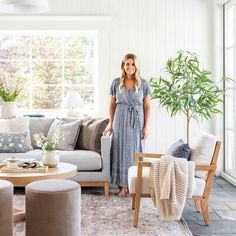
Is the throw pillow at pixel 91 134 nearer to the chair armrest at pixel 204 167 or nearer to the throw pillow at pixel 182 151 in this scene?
the throw pillow at pixel 182 151

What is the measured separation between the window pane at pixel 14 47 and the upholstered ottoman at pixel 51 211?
132 inches

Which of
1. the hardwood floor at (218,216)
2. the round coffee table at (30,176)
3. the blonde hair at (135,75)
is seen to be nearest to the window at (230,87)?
the hardwood floor at (218,216)

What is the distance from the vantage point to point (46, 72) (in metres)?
5.50

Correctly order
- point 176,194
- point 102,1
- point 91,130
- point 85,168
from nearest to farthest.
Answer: point 176,194 → point 85,168 → point 91,130 → point 102,1

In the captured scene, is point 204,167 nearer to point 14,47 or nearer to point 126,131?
point 126,131

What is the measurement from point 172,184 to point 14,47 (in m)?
3.62

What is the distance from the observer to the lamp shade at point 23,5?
317 cm

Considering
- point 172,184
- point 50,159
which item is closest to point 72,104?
point 50,159

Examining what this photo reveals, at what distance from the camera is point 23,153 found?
4242 mm

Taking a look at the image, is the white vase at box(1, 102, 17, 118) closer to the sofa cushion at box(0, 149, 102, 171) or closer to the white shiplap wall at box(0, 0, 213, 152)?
the sofa cushion at box(0, 149, 102, 171)

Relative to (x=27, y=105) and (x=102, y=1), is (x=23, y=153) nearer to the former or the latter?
(x=27, y=105)

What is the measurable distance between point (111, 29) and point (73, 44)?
637mm

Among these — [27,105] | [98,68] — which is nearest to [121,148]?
[98,68]

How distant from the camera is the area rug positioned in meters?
2.96
